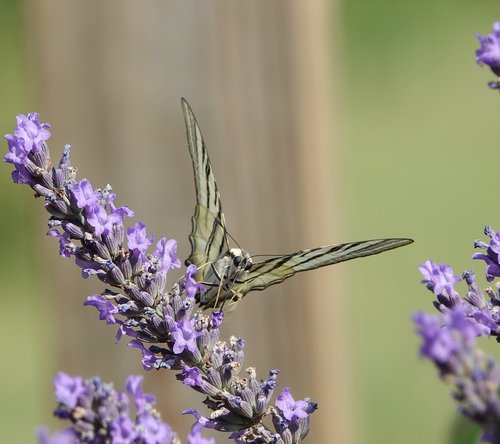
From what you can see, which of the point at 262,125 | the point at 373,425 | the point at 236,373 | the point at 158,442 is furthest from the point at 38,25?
the point at 373,425

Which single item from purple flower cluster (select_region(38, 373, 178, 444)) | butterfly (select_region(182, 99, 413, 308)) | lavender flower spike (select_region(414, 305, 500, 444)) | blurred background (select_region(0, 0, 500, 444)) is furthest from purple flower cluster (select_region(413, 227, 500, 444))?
blurred background (select_region(0, 0, 500, 444))

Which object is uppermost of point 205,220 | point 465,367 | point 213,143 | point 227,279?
point 213,143

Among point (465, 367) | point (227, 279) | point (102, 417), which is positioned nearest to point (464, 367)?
point (465, 367)

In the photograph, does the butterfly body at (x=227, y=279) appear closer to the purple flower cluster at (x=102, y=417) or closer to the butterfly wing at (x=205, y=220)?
the butterfly wing at (x=205, y=220)

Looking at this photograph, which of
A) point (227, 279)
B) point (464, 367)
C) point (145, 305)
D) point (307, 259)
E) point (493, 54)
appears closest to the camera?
point (464, 367)

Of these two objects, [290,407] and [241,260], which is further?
[241,260]

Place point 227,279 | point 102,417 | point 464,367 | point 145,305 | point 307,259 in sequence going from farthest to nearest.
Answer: point 227,279 → point 307,259 → point 145,305 → point 102,417 → point 464,367

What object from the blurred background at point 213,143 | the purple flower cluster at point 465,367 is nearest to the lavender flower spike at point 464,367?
the purple flower cluster at point 465,367

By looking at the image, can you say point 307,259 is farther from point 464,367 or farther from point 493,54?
point 464,367
